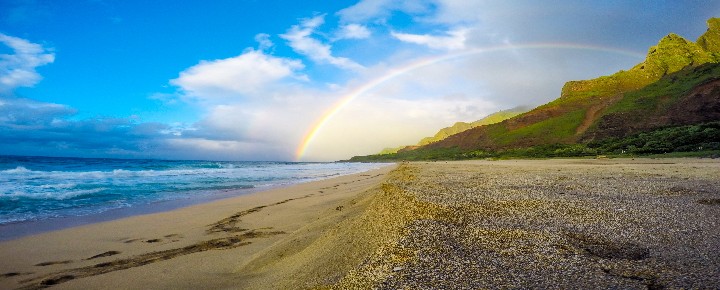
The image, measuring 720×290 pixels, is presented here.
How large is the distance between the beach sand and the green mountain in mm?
57313

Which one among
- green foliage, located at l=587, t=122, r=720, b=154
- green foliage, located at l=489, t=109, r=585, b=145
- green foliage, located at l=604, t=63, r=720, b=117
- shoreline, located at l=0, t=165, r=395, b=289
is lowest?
shoreline, located at l=0, t=165, r=395, b=289

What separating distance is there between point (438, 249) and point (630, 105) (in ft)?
280

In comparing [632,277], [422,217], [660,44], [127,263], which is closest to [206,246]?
[127,263]

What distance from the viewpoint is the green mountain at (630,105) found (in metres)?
57.0

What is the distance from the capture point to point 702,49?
10631cm

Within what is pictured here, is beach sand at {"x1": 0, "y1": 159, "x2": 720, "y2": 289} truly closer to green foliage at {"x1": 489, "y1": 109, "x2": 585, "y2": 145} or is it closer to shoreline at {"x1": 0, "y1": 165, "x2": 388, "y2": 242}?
shoreline at {"x1": 0, "y1": 165, "x2": 388, "y2": 242}

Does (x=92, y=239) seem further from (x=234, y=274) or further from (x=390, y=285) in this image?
(x=390, y=285)

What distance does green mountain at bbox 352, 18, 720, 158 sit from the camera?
57.0 m

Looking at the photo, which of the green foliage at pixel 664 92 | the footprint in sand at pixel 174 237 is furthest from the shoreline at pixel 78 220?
the green foliage at pixel 664 92

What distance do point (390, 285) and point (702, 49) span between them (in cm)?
14679

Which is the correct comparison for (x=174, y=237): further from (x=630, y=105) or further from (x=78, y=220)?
(x=630, y=105)

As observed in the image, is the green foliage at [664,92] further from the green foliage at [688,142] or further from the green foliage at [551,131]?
the green foliage at [688,142]

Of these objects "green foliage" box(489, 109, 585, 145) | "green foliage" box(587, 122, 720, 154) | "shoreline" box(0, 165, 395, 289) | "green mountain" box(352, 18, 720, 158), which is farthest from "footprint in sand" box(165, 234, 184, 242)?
"green foliage" box(489, 109, 585, 145)

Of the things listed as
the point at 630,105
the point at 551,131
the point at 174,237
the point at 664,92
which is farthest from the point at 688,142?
the point at 551,131
